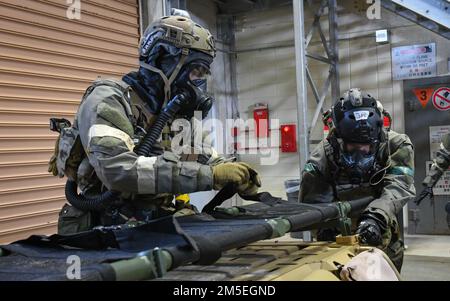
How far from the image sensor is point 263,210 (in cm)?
242

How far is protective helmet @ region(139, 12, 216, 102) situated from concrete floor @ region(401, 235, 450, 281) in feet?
10.8

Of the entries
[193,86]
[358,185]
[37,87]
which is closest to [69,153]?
[193,86]

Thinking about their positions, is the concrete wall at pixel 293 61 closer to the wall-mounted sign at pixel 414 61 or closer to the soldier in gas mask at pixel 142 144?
the wall-mounted sign at pixel 414 61

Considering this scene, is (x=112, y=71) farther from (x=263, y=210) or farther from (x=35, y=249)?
(x=35, y=249)

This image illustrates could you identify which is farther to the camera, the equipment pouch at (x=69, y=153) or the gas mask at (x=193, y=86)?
the gas mask at (x=193, y=86)

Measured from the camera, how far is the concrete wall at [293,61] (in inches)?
270

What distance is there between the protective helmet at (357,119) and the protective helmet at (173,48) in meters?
1.17

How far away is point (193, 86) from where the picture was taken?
277 cm

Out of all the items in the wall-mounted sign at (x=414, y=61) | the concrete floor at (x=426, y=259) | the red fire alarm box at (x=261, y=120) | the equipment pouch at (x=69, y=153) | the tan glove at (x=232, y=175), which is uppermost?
the wall-mounted sign at (x=414, y=61)

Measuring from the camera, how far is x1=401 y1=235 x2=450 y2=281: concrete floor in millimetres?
4986

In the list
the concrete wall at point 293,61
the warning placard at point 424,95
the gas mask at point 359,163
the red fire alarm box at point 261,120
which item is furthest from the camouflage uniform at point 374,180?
the red fire alarm box at point 261,120

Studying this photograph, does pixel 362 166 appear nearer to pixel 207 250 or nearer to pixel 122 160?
pixel 122 160

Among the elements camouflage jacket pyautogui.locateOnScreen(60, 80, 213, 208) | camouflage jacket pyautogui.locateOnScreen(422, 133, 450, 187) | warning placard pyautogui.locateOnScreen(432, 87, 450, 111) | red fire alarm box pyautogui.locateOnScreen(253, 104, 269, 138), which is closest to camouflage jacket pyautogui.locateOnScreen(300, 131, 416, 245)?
camouflage jacket pyautogui.locateOnScreen(60, 80, 213, 208)
